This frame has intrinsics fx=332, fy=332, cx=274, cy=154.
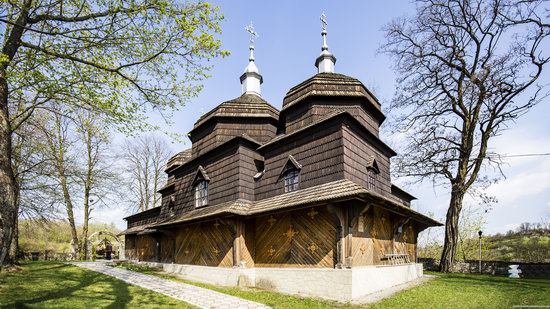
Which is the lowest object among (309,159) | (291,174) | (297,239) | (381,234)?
(297,239)

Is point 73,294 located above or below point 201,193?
below

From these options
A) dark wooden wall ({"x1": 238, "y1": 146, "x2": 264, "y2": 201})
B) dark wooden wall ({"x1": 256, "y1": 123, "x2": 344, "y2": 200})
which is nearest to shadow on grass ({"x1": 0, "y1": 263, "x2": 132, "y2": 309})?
dark wooden wall ({"x1": 238, "y1": 146, "x2": 264, "y2": 201})

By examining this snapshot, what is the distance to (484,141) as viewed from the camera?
18.0 meters

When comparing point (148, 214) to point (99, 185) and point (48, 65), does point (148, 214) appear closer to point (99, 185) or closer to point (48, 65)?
point (99, 185)

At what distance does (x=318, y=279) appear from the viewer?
1011 cm

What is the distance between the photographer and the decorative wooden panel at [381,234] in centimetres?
1196

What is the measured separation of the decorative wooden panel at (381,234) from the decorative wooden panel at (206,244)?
5.51 m

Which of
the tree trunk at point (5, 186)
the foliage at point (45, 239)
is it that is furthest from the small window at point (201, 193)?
the foliage at point (45, 239)

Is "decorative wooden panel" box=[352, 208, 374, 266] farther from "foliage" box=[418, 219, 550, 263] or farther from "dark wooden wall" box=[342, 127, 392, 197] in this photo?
"foliage" box=[418, 219, 550, 263]

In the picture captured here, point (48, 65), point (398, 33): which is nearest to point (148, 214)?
point (48, 65)

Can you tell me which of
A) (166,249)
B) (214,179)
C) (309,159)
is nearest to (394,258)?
(309,159)

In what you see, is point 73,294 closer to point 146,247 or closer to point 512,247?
point 146,247

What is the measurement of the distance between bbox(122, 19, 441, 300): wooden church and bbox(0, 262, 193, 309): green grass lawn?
3712 mm

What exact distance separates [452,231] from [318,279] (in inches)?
455
